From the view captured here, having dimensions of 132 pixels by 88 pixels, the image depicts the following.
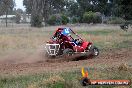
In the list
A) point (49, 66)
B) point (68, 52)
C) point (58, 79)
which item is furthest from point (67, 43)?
point (58, 79)

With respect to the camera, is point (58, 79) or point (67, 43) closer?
point (58, 79)

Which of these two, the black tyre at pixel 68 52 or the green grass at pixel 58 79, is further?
the black tyre at pixel 68 52

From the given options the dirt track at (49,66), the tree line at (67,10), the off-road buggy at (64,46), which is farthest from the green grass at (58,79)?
the tree line at (67,10)

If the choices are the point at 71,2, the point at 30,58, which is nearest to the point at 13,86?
the point at 30,58

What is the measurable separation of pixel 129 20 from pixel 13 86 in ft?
78.4

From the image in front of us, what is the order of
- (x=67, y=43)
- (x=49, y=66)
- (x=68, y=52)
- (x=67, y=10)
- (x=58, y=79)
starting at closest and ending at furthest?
(x=58, y=79) < (x=49, y=66) < (x=68, y=52) < (x=67, y=43) < (x=67, y=10)

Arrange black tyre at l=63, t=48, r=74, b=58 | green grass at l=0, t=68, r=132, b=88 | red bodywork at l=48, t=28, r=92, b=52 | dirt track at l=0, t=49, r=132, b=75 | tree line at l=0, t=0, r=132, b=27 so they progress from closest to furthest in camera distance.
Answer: green grass at l=0, t=68, r=132, b=88 → dirt track at l=0, t=49, r=132, b=75 → black tyre at l=63, t=48, r=74, b=58 → red bodywork at l=48, t=28, r=92, b=52 → tree line at l=0, t=0, r=132, b=27

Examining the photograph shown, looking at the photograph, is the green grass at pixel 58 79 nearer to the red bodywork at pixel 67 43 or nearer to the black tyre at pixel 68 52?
the black tyre at pixel 68 52

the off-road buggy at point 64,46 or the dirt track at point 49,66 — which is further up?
the off-road buggy at point 64,46

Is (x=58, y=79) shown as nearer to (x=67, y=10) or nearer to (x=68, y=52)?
(x=68, y=52)

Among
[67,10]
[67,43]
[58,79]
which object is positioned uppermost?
[67,43]

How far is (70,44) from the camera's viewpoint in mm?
18891

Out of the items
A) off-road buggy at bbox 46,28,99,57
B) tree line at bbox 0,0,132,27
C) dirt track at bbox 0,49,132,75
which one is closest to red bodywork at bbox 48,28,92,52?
off-road buggy at bbox 46,28,99,57

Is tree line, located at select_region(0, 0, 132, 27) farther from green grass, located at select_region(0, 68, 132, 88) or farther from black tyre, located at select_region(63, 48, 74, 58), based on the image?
green grass, located at select_region(0, 68, 132, 88)
